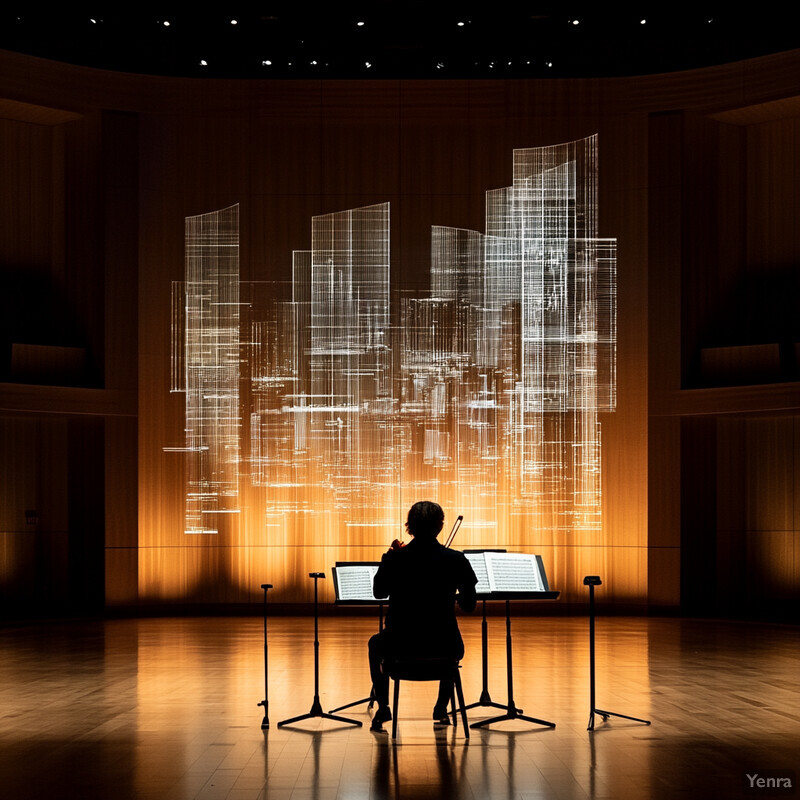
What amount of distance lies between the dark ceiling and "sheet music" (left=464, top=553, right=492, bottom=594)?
6.99 metres

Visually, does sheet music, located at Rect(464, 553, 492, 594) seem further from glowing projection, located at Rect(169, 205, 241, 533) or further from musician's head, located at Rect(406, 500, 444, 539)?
glowing projection, located at Rect(169, 205, 241, 533)

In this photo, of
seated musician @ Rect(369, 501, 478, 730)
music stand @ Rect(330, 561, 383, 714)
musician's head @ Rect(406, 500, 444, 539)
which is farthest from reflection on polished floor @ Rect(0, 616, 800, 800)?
musician's head @ Rect(406, 500, 444, 539)

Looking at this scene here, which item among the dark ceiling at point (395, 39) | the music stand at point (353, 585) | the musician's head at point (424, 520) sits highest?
the dark ceiling at point (395, 39)

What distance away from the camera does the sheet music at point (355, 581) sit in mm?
5626

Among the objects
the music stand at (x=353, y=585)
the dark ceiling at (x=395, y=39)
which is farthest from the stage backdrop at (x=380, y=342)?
the music stand at (x=353, y=585)

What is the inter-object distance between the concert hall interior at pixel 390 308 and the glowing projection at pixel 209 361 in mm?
34

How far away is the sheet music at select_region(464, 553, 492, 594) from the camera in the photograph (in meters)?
5.43

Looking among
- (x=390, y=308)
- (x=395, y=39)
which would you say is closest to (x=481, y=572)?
(x=390, y=308)

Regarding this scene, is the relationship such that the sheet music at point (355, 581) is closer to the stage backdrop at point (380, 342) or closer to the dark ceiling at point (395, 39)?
the stage backdrop at point (380, 342)

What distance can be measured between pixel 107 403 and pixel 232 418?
1.35m

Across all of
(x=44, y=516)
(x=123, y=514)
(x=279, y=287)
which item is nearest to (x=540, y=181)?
(x=279, y=287)

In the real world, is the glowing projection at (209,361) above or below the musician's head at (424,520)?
above

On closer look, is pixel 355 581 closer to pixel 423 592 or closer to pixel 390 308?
pixel 423 592

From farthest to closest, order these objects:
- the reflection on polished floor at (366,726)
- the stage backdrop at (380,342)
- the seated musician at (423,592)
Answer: the stage backdrop at (380,342) < the seated musician at (423,592) < the reflection on polished floor at (366,726)
